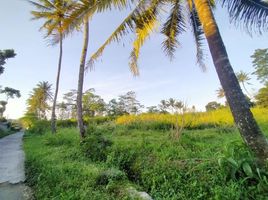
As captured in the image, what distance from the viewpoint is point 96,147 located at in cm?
664

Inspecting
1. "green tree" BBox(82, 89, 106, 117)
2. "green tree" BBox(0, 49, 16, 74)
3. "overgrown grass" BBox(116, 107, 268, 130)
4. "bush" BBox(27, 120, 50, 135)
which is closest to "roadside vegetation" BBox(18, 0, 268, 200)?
"overgrown grass" BBox(116, 107, 268, 130)

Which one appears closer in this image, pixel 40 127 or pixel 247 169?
pixel 247 169

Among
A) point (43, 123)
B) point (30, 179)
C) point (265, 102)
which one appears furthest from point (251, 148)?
point (43, 123)

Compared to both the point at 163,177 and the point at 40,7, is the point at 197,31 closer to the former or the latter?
the point at 163,177

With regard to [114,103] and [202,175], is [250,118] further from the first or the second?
[114,103]

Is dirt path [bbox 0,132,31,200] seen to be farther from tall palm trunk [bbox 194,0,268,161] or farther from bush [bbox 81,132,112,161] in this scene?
tall palm trunk [bbox 194,0,268,161]

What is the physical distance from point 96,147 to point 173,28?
438 centimetres

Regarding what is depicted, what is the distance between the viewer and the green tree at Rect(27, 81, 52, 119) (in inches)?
1586

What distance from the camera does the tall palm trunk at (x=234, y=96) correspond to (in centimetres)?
348

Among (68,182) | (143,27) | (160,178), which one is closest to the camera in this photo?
(68,182)

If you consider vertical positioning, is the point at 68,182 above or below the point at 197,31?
below

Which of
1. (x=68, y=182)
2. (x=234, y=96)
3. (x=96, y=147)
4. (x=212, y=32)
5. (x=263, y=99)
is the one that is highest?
(x=263, y=99)

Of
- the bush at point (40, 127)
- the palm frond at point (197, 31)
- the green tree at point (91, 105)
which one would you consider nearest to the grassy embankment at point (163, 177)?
the palm frond at point (197, 31)

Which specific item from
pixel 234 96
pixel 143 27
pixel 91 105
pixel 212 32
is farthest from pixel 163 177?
pixel 91 105
